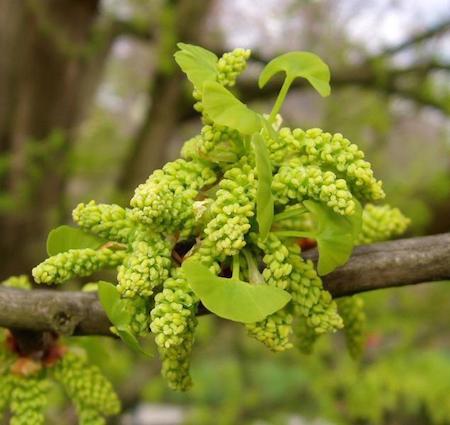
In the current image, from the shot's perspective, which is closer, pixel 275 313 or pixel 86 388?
pixel 275 313

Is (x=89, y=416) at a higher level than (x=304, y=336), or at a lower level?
lower

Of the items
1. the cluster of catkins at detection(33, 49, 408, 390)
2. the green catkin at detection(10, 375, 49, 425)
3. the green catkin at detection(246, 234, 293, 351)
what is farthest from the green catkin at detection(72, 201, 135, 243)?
the green catkin at detection(10, 375, 49, 425)

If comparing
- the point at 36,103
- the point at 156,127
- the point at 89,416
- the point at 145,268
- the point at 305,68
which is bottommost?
the point at 89,416

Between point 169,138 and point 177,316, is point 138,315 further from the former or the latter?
point 169,138

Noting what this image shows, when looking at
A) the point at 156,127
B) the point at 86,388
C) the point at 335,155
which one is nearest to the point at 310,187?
the point at 335,155

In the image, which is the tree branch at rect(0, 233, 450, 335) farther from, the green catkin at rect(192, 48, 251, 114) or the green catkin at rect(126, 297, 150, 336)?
the green catkin at rect(192, 48, 251, 114)

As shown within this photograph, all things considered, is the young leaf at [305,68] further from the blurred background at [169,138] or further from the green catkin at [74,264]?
the blurred background at [169,138]
